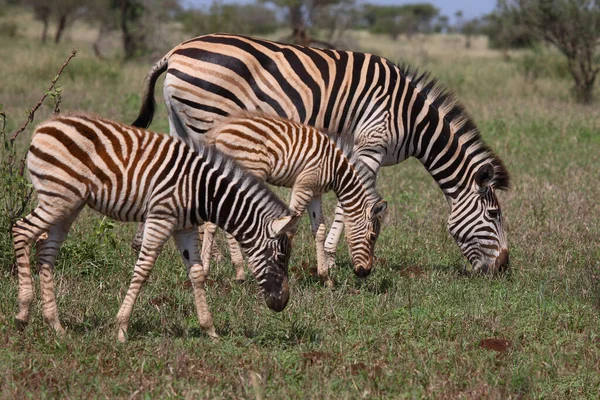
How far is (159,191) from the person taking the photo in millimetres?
5062

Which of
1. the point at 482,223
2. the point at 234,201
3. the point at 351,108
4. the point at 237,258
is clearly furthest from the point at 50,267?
the point at 482,223

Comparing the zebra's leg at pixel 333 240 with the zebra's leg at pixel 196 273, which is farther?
the zebra's leg at pixel 333 240

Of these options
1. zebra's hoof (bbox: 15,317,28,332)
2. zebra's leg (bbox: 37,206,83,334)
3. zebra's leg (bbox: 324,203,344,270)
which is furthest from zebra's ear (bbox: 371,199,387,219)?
zebra's hoof (bbox: 15,317,28,332)

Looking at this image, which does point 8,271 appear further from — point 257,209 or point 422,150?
point 422,150

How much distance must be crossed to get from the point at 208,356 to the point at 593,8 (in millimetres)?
15083

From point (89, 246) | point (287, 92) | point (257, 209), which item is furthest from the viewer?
point (287, 92)

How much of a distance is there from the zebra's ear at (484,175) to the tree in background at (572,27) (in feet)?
36.7

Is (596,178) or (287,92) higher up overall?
(287,92)

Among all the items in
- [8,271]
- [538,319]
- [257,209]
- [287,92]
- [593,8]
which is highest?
[593,8]

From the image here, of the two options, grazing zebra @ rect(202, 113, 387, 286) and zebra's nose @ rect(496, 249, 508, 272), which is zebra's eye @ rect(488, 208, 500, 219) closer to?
zebra's nose @ rect(496, 249, 508, 272)

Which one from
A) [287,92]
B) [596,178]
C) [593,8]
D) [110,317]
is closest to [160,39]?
[593,8]

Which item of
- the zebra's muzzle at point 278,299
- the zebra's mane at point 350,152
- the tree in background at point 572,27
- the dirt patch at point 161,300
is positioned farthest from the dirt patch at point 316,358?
the tree in background at point 572,27

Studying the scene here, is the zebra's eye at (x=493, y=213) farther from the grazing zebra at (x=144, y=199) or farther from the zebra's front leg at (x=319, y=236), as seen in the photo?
the grazing zebra at (x=144, y=199)

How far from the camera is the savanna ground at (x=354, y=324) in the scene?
4.58m
